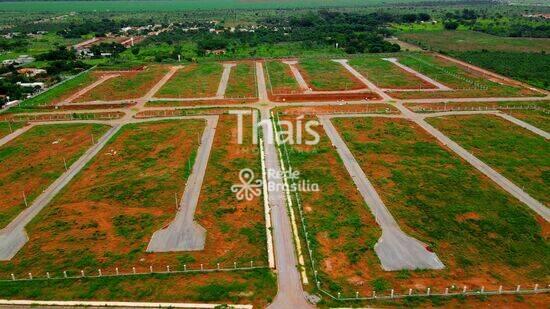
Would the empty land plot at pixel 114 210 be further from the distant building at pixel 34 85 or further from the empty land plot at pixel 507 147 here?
the distant building at pixel 34 85

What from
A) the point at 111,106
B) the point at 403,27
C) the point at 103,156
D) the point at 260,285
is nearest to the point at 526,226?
the point at 260,285

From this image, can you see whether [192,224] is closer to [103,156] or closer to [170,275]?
[170,275]

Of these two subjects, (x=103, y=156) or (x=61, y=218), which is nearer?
(x=61, y=218)

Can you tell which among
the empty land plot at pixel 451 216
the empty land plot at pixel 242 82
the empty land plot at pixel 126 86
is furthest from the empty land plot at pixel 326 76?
the empty land plot at pixel 126 86

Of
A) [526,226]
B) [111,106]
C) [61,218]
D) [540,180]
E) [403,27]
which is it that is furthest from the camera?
[403,27]

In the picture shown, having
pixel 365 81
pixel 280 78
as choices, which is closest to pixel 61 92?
pixel 280 78
